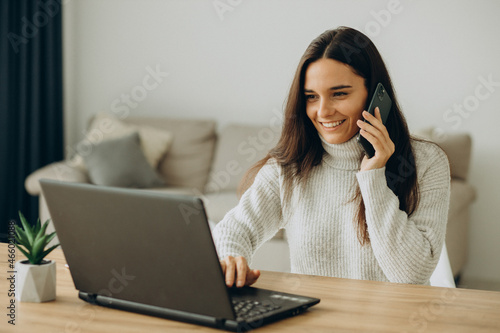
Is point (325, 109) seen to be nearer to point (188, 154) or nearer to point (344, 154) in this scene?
point (344, 154)

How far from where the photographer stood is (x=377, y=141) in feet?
4.85

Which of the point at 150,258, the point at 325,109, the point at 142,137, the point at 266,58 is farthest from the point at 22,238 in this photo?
the point at 266,58

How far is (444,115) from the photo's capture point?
371 centimetres

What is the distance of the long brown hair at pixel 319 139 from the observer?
1560mm

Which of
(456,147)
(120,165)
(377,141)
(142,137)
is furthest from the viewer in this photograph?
(142,137)

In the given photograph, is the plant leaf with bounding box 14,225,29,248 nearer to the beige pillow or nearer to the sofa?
the sofa

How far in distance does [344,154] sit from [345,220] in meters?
0.18

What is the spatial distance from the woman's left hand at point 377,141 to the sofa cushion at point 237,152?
7.27 ft

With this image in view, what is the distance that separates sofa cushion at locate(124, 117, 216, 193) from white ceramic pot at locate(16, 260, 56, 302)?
286 centimetres

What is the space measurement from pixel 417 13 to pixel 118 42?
2057 mm

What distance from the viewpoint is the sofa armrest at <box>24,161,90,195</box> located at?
3.52m

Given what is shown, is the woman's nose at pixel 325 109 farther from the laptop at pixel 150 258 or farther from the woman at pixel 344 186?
the laptop at pixel 150 258

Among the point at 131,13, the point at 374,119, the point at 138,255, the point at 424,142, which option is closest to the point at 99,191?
the point at 138,255

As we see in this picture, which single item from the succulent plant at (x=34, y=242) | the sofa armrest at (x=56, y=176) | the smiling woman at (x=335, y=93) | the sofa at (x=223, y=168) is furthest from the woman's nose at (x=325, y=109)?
the sofa armrest at (x=56, y=176)
